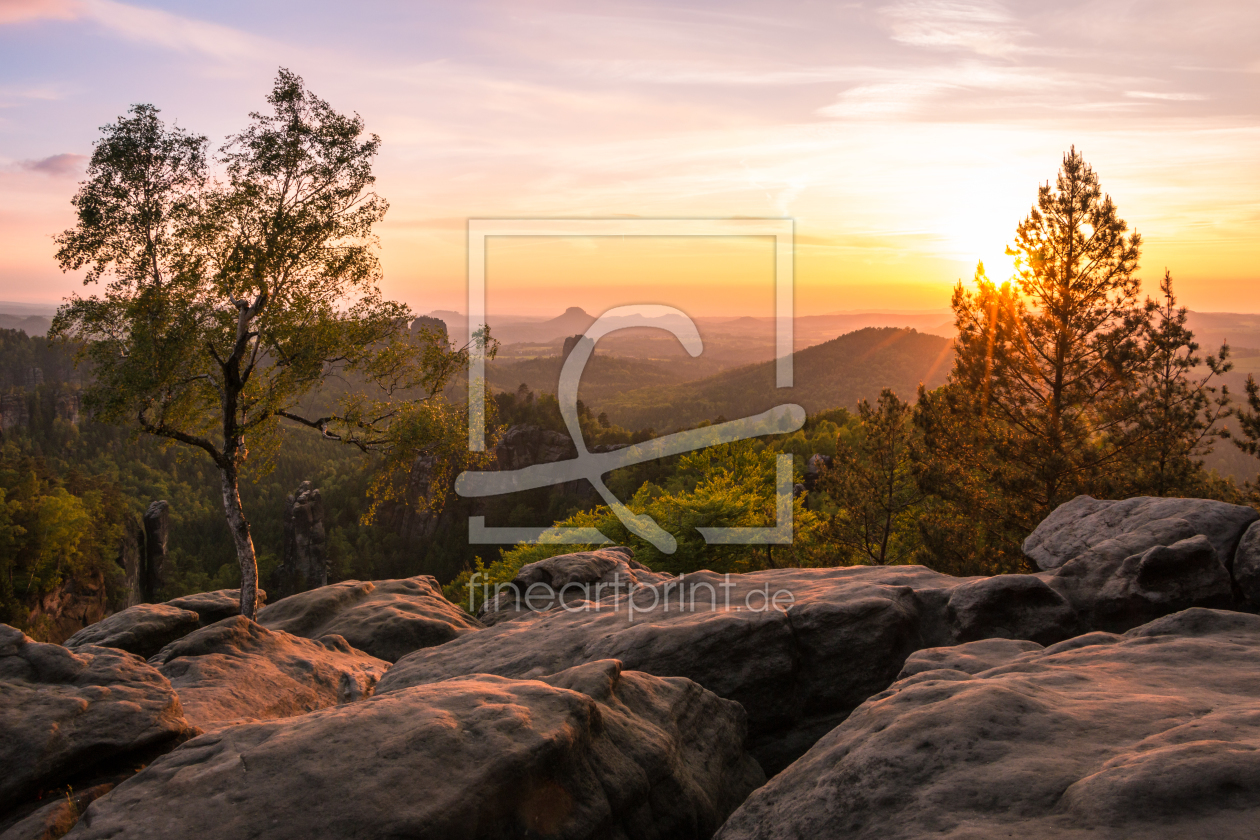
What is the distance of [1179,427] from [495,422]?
2597 cm

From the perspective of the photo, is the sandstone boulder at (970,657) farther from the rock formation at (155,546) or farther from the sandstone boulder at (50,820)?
the rock formation at (155,546)

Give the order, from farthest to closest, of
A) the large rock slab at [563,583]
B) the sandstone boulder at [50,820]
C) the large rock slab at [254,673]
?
1. the large rock slab at [563,583]
2. the large rock slab at [254,673]
3. the sandstone boulder at [50,820]

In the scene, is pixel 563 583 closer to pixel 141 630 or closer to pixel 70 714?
pixel 141 630

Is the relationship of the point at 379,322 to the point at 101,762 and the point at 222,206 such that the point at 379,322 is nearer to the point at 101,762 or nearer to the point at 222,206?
the point at 222,206

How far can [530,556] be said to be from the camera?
4059 cm

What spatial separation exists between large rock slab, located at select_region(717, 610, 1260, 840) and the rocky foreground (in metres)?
0.02

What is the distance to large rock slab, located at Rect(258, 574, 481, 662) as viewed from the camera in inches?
749

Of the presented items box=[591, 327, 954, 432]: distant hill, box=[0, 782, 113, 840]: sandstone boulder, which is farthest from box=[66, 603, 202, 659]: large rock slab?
box=[591, 327, 954, 432]: distant hill

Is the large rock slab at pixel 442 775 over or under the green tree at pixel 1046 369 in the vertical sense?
under

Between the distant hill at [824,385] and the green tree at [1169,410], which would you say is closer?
the green tree at [1169,410]

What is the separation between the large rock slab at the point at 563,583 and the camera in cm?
1930

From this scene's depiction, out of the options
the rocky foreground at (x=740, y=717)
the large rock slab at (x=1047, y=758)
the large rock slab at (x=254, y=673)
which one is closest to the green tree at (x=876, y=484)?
the rocky foreground at (x=740, y=717)

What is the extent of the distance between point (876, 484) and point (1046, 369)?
903cm

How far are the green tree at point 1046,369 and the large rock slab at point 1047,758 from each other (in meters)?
19.7
